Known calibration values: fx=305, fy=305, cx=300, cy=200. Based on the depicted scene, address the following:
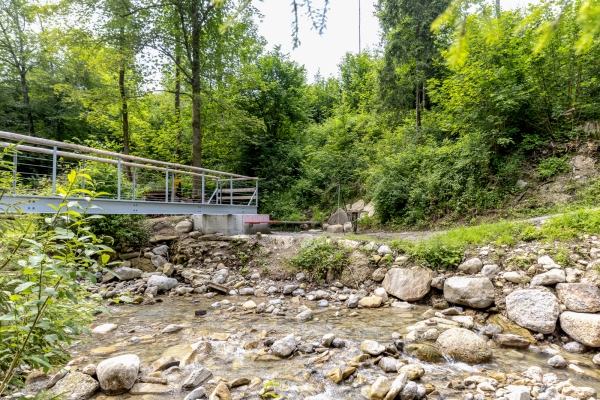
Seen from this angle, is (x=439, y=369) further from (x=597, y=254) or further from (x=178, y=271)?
(x=178, y=271)

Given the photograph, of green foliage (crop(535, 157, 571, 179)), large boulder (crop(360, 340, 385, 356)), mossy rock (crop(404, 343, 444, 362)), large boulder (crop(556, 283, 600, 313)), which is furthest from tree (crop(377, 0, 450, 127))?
large boulder (crop(360, 340, 385, 356))

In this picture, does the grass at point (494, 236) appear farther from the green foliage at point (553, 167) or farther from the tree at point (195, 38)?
the tree at point (195, 38)

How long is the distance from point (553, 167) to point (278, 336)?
8064 mm

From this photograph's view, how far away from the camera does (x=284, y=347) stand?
155 inches

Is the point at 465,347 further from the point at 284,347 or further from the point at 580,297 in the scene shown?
the point at 284,347

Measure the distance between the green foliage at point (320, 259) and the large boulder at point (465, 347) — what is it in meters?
3.17

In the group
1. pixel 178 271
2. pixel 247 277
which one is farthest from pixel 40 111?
pixel 247 277

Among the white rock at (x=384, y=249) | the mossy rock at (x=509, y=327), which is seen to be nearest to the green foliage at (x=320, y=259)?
the white rock at (x=384, y=249)

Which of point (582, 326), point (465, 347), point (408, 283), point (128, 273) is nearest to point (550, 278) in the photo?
point (582, 326)

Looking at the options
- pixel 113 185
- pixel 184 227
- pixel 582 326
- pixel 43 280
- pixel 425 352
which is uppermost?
pixel 113 185

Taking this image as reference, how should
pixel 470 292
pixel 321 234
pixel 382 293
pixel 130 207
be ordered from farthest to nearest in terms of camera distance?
pixel 321 234 < pixel 130 207 < pixel 382 293 < pixel 470 292

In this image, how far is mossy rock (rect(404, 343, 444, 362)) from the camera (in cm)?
370

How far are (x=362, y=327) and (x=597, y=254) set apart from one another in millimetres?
3776

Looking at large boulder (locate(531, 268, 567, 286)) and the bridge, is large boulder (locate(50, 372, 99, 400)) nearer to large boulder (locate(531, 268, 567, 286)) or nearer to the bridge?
the bridge
